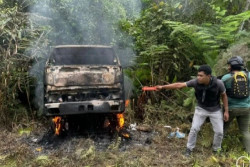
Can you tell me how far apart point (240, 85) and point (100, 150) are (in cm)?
284

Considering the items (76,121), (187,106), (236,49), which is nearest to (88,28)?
(76,121)

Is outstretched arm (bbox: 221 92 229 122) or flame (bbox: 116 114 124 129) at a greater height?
outstretched arm (bbox: 221 92 229 122)

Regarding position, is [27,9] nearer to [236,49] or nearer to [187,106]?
[187,106]

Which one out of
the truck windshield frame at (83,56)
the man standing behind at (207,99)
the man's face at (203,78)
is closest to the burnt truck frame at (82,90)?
the truck windshield frame at (83,56)

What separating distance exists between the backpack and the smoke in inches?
172

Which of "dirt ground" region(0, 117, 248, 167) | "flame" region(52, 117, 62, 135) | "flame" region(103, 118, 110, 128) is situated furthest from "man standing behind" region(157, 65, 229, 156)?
"flame" region(52, 117, 62, 135)

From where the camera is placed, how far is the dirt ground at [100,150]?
4699 millimetres

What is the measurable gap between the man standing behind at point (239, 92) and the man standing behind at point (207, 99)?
0.24m

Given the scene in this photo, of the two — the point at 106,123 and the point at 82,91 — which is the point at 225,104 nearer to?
the point at 82,91

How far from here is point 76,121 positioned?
7.10m

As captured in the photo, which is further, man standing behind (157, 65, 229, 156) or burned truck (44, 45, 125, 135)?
burned truck (44, 45, 125, 135)

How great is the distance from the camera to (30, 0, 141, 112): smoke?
921 cm

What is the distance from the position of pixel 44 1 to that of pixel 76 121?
14.1 ft

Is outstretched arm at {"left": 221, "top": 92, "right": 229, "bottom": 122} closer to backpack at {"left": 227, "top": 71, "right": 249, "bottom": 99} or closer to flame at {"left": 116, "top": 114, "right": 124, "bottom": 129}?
backpack at {"left": 227, "top": 71, "right": 249, "bottom": 99}
